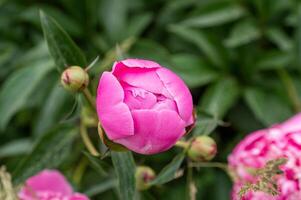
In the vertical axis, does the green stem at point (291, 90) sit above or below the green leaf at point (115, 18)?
below

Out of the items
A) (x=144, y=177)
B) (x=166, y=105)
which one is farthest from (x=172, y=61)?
(x=166, y=105)

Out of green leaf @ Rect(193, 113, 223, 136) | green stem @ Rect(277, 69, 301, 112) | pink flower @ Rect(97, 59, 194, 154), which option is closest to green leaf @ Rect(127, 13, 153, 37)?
green stem @ Rect(277, 69, 301, 112)

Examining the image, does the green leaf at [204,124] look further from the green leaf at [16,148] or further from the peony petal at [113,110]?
the green leaf at [16,148]

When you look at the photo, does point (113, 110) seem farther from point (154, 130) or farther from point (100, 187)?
point (100, 187)

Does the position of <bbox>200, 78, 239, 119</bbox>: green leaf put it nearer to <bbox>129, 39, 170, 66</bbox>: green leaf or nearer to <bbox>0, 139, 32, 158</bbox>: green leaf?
<bbox>129, 39, 170, 66</bbox>: green leaf

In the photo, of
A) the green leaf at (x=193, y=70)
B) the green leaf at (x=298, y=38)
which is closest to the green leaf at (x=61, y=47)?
the green leaf at (x=193, y=70)

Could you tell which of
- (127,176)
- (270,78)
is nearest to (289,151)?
(127,176)

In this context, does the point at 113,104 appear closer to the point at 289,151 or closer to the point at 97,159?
the point at 97,159
